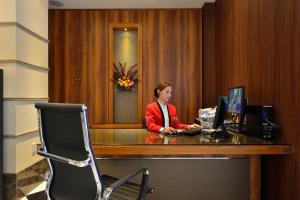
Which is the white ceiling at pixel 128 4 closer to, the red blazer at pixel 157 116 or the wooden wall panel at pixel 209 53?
the wooden wall panel at pixel 209 53

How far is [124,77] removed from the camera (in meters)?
5.17

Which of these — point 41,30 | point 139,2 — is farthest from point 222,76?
point 41,30

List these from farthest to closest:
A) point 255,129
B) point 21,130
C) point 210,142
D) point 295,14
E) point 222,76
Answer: point 222,76 < point 21,130 < point 255,129 < point 210,142 < point 295,14

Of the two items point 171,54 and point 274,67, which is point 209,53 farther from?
point 274,67

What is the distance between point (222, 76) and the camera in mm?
4324

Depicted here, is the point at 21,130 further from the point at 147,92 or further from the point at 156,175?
the point at 147,92

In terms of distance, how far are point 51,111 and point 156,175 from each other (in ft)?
3.91

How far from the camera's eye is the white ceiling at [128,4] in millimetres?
4762

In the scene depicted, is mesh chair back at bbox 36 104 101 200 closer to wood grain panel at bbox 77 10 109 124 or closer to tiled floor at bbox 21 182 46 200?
tiled floor at bbox 21 182 46 200

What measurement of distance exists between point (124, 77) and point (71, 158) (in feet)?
11.9

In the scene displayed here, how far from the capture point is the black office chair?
59.7 inches

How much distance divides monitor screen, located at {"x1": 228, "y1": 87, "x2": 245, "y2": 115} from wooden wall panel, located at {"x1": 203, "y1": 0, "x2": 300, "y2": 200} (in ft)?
0.78

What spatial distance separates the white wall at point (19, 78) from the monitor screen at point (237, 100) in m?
2.15

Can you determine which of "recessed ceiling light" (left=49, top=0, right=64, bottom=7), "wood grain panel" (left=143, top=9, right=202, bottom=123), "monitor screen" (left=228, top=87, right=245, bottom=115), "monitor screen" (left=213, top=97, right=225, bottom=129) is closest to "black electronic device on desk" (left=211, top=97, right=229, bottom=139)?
"monitor screen" (left=213, top=97, right=225, bottom=129)
